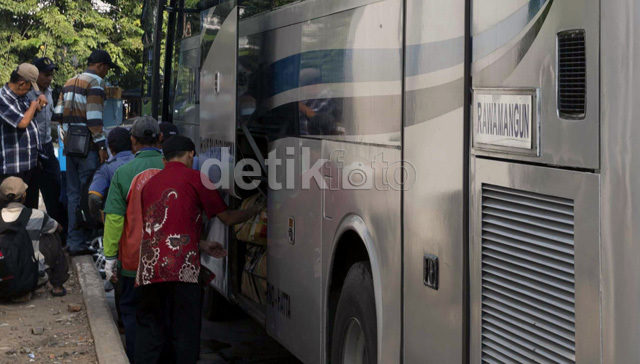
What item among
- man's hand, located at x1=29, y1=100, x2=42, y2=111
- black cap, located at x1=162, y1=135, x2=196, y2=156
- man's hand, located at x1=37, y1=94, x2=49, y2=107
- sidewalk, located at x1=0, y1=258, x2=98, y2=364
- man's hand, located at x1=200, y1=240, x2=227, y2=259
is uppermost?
man's hand, located at x1=37, y1=94, x2=49, y2=107

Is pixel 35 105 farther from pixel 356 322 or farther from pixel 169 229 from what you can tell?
pixel 356 322

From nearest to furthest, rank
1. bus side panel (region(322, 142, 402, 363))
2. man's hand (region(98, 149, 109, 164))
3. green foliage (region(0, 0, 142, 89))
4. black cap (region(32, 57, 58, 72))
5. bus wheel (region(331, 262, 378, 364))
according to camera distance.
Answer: bus side panel (region(322, 142, 402, 363)), bus wheel (region(331, 262, 378, 364)), man's hand (region(98, 149, 109, 164)), black cap (region(32, 57, 58, 72)), green foliage (region(0, 0, 142, 89))

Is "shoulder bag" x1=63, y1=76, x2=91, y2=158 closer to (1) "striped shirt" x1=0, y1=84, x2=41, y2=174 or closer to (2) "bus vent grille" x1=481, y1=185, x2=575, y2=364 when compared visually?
(1) "striped shirt" x1=0, y1=84, x2=41, y2=174

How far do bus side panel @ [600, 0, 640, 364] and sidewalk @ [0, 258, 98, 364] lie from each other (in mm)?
4901

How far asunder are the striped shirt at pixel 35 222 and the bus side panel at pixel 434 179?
17.2 ft

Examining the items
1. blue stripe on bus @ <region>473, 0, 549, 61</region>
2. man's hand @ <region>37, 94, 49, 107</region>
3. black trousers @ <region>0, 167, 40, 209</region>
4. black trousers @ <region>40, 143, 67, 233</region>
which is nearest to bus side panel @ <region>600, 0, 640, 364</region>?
blue stripe on bus @ <region>473, 0, 549, 61</region>

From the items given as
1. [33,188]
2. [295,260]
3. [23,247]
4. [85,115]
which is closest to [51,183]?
[33,188]

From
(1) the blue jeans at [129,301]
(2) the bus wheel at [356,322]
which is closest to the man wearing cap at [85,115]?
(1) the blue jeans at [129,301]

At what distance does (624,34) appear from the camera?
265 cm

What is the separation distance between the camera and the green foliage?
95.8 ft

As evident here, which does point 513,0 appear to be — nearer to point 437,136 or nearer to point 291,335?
point 437,136

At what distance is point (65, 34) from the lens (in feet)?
96.6

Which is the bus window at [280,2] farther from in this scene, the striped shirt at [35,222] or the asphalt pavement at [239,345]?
the striped shirt at [35,222]

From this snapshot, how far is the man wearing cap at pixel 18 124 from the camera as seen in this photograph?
9594 mm
